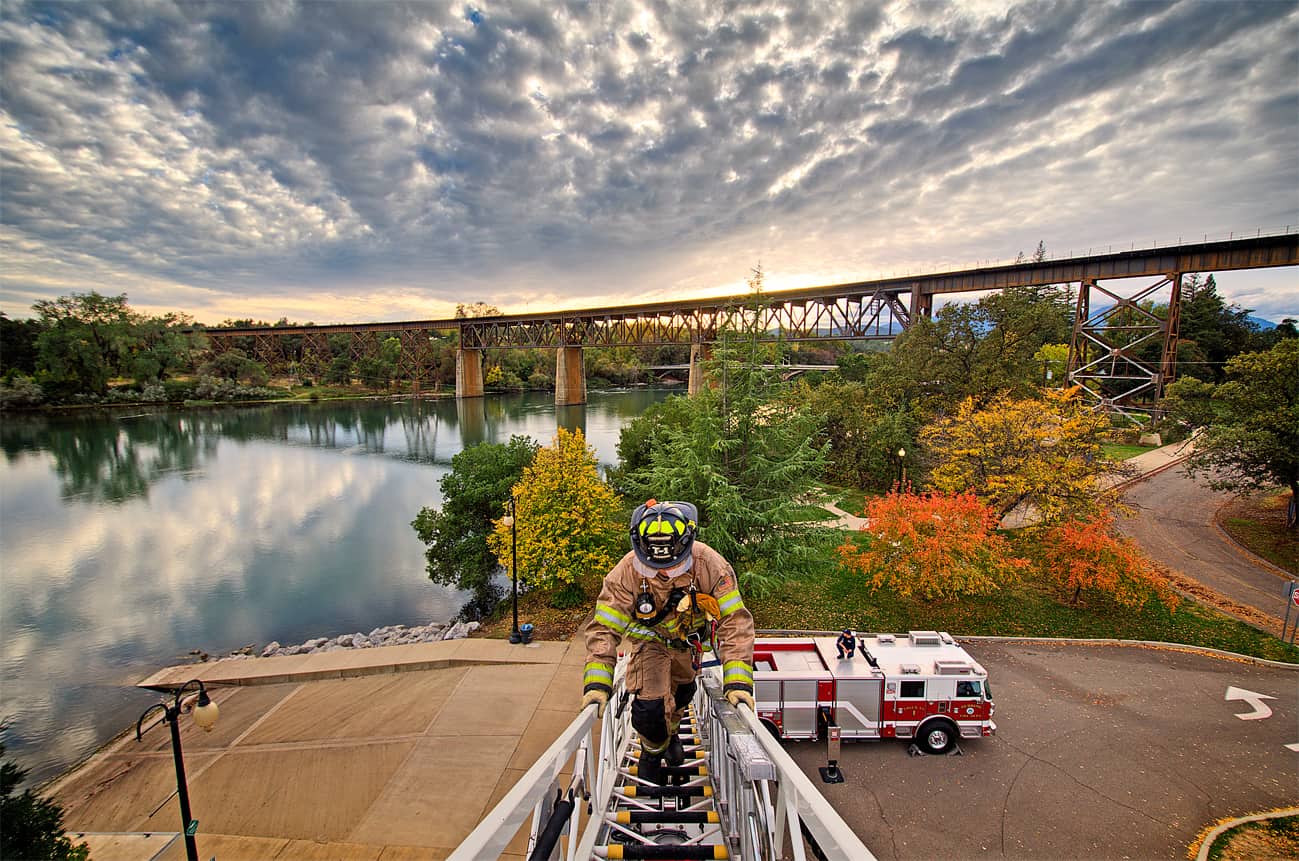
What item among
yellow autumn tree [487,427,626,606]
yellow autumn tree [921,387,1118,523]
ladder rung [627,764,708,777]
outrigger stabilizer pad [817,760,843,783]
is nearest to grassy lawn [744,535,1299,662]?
yellow autumn tree [921,387,1118,523]

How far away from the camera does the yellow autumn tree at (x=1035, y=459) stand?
17688 mm

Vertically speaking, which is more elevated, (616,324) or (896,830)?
(616,324)

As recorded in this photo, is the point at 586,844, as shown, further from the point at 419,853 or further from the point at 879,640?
the point at 879,640

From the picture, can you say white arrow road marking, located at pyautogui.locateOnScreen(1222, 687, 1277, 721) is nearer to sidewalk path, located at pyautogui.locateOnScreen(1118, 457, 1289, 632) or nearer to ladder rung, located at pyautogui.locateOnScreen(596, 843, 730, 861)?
sidewalk path, located at pyautogui.locateOnScreen(1118, 457, 1289, 632)

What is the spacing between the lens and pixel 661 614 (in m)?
4.60

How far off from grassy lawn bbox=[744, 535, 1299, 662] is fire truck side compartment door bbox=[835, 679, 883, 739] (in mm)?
5190

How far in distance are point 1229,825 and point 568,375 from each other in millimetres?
87599

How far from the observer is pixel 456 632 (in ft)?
57.0

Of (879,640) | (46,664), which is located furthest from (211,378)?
(879,640)

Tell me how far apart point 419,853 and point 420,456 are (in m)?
49.2

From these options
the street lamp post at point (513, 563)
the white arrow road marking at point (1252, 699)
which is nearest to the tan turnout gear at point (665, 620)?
the street lamp post at point (513, 563)

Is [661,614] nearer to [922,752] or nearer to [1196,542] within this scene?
[922,752]

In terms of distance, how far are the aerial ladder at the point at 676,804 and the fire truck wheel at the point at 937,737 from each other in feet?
23.4

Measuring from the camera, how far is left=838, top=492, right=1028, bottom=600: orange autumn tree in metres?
14.9
